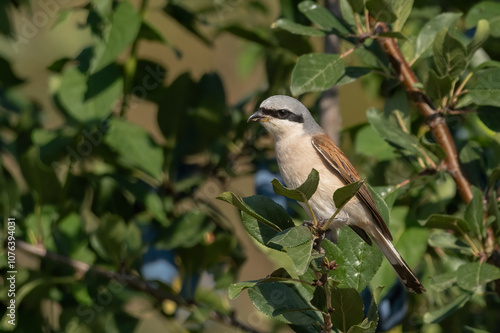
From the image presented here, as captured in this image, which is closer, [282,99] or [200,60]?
[282,99]

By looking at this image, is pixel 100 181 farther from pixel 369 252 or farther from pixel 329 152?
pixel 369 252

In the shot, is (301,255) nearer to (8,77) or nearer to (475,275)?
(475,275)

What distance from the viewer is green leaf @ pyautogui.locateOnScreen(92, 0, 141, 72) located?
3203 mm

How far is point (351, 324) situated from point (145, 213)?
6.15 feet

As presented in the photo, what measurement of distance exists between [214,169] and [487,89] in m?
1.68

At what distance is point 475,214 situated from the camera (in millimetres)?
2750

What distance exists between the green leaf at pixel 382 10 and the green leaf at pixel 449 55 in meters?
0.22

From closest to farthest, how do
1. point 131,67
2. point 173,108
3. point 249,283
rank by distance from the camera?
point 249,283, point 131,67, point 173,108

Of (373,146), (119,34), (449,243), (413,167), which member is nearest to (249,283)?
(449,243)

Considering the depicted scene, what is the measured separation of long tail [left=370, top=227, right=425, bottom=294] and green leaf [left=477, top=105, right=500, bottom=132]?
0.72 m

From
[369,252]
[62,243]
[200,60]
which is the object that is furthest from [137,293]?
[200,60]

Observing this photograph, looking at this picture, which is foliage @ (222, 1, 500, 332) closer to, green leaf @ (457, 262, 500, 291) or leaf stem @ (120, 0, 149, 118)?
green leaf @ (457, 262, 500, 291)

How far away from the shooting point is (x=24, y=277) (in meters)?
3.43

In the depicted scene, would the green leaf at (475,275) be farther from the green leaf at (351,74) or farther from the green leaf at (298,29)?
the green leaf at (298,29)
